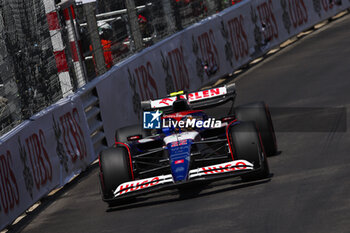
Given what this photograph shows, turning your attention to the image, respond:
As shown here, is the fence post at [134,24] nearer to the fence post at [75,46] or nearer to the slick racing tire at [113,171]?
the fence post at [75,46]

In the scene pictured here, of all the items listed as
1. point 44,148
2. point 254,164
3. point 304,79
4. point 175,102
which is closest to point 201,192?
point 254,164

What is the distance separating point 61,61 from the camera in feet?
41.0

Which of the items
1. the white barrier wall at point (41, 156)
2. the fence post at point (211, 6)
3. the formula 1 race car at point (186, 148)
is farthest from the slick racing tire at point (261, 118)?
the fence post at point (211, 6)

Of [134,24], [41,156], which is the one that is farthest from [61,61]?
[134,24]

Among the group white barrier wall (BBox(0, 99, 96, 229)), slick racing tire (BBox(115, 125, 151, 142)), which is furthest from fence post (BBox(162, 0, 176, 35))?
slick racing tire (BBox(115, 125, 151, 142))

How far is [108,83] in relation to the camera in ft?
44.7

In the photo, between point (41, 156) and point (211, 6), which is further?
point (211, 6)

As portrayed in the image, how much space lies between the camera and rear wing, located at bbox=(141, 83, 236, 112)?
413 inches

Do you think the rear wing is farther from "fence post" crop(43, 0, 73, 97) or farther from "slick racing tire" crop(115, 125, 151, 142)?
"fence post" crop(43, 0, 73, 97)

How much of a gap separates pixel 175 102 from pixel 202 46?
24.0 feet

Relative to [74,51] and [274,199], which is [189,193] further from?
[74,51]

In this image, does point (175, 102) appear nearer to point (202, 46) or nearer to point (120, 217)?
point (120, 217)

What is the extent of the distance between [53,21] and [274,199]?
5552 millimetres

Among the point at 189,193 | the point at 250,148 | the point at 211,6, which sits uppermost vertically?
the point at 211,6
